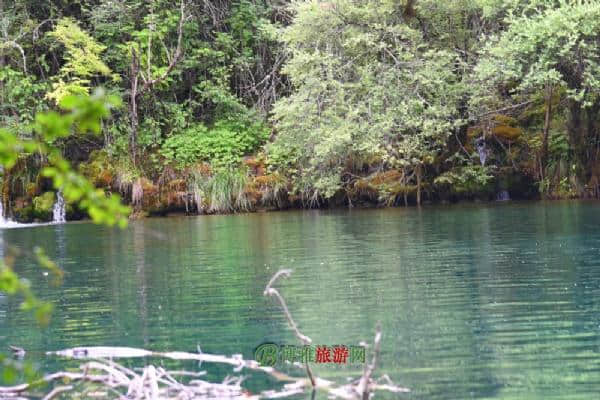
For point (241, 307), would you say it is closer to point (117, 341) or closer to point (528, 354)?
point (117, 341)

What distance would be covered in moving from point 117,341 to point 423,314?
3.15 m

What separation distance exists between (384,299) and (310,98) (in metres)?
18.4

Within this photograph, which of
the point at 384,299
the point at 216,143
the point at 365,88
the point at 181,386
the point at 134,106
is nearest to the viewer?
the point at 181,386

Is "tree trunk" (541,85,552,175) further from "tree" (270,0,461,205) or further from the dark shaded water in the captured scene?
the dark shaded water

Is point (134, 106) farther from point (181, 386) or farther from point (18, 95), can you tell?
point (181, 386)

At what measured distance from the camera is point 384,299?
1104 centimetres

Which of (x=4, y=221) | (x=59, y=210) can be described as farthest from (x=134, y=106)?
(x=4, y=221)

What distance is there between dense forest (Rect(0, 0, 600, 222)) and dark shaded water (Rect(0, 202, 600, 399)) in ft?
23.6

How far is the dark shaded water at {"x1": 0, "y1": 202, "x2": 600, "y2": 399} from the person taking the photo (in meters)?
7.57

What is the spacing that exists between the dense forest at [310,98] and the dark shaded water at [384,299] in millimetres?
7188

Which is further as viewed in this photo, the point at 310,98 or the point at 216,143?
the point at 216,143

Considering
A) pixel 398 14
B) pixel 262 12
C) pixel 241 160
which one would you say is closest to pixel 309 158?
pixel 241 160

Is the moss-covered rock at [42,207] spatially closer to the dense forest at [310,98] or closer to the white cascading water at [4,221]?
the dense forest at [310,98]

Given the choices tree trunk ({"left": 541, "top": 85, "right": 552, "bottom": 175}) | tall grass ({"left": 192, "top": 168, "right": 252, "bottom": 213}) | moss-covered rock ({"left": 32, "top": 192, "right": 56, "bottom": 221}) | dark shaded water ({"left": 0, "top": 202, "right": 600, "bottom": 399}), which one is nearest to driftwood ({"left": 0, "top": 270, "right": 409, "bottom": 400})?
dark shaded water ({"left": 0, "top": 202, "right": 600, "bottom": 399})
